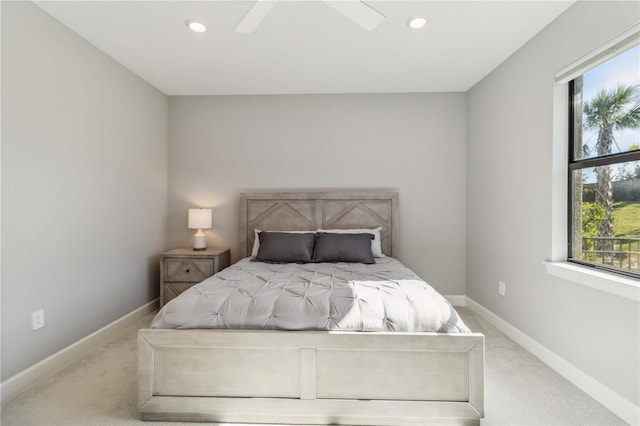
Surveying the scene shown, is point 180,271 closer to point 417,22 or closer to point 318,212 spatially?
point 318,212

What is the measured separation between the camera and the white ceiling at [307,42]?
224cm

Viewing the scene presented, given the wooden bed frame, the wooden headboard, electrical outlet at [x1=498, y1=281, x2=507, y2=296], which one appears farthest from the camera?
the wooden headboard

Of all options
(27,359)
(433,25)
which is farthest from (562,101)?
(27,359)

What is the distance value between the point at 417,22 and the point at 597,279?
6.86 ft

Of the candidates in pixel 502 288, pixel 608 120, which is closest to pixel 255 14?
pixel 608 120

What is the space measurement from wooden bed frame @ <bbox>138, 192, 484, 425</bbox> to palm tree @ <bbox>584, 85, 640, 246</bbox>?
127cm

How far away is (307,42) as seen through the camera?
2684 mm

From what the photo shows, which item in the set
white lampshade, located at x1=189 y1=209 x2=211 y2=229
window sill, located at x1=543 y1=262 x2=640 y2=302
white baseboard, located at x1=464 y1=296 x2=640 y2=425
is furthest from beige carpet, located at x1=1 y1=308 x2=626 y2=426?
white lampshade, located at x1=189 y1=209 x2=211 y2=229

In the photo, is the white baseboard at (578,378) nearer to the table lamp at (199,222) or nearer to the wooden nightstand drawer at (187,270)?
the wooden nightstand drawer at (187,270)

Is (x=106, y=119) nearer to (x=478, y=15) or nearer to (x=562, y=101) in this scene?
(x=478, y=15)

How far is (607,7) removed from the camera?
1908mm

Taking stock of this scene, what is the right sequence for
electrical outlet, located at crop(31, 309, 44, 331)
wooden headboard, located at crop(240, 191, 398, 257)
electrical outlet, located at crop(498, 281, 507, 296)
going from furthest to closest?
wooden headboard, located at crop(240, 191, 398, 257) < electrical outlet, located at crop(498, 281, 507, 296) < electrical outlet, located at crop(31, 309, 44, 331)

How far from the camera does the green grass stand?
186cm

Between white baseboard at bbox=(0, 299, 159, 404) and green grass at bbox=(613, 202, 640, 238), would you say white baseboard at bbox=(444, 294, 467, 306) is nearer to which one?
green grass at bbox=(613, 202, 640, 238)
